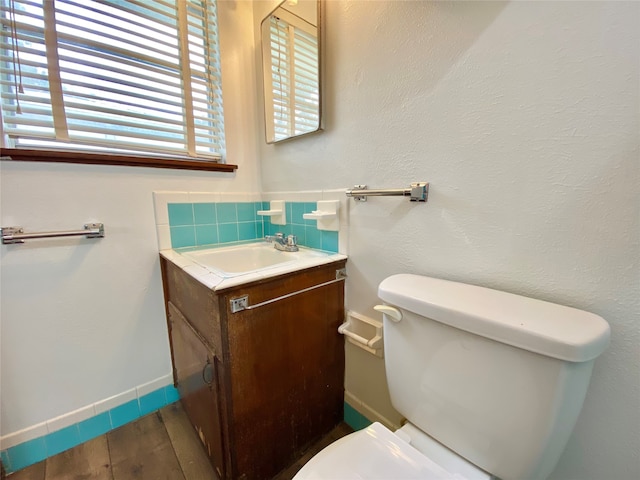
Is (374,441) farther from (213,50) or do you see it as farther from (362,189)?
(213,50)

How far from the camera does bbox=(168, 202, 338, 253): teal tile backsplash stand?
1.24 meters

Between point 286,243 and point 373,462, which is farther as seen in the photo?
point 286,243

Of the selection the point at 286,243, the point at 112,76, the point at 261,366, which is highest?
the point at 112,76

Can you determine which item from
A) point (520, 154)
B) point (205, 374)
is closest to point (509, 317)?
point (520, 154)

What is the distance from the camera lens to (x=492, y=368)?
56 cm

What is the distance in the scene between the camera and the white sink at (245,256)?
117 cm

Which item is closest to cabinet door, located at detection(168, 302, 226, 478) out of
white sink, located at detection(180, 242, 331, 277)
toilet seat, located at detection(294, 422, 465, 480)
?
white sink, located at detection(180, 242, 331, 277)

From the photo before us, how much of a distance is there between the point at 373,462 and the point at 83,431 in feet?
4.26

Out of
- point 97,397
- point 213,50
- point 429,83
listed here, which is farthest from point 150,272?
point 429,83

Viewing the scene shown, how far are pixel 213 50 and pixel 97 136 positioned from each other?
699mm

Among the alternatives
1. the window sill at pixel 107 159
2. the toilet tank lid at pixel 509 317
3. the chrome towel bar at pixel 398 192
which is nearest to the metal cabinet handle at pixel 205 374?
the toilet tank lid at pixel 509 317

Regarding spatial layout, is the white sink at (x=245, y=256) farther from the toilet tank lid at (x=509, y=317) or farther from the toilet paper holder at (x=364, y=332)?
the toilet tank lid at (x=509, y=317)

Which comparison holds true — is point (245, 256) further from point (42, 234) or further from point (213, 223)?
point (42, 234)

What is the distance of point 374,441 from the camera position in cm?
67
